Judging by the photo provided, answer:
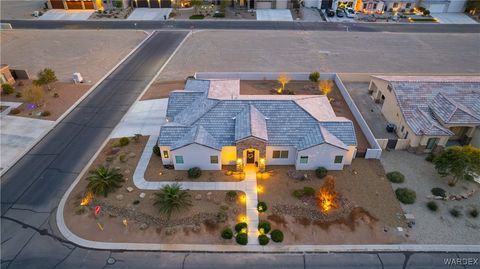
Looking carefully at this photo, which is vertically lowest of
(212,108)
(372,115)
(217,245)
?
(217,245)

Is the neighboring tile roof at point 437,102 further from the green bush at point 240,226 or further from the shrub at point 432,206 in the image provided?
the green bush at point 240,226

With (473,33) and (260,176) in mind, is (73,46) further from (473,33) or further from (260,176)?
(473,33)

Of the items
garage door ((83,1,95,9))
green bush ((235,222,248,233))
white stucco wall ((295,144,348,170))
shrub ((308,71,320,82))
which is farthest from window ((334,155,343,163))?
garage door ((83,1,95,9))

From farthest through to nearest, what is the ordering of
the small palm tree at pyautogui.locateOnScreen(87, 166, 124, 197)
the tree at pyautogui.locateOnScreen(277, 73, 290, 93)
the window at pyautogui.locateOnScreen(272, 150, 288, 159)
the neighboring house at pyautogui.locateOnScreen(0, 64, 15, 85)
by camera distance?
the neighboring house at pyautogui.locateOnScreen(0, 64, 15, 85) < the tree at pyautogui.locateOnScreen(277, 73, 290, 93) < the window at pyautogui.locateOnScreen(272, 150, 288, 159) < the small palm tree at pyautogui.locateOnScreen(87, 166, 124, 197)

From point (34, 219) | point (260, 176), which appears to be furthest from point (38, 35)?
point (260, 176)

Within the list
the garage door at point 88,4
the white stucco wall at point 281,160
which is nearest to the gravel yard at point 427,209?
the white stucco wall at point 281,160

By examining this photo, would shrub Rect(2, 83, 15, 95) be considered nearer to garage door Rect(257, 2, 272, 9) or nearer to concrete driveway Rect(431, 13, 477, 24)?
garage door Rect(257, 2, 272, 9)

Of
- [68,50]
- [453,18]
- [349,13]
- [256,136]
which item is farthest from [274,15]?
[256,136]
